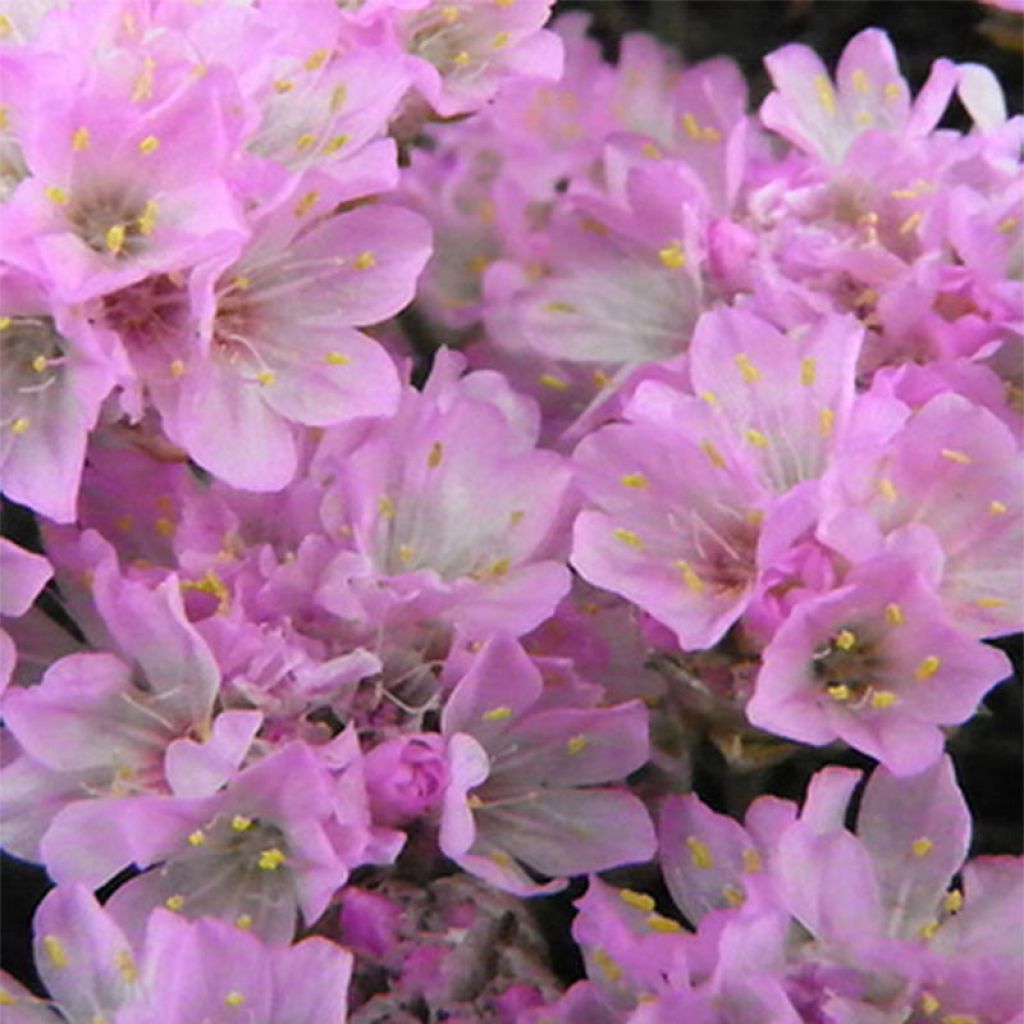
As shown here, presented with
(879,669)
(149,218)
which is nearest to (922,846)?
(879,669)

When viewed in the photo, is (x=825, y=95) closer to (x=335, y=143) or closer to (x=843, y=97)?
(x=843, y=97)

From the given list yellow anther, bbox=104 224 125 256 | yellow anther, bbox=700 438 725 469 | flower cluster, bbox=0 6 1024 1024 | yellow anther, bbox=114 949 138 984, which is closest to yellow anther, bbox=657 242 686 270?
flower cluster, bbox=0 6 1024 1024

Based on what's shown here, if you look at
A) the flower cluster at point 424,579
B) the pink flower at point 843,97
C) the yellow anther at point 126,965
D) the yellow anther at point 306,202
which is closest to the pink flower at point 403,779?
the flower cluster at point 424,579

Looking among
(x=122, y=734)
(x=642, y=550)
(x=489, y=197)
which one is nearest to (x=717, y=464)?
(x=642, y=550)

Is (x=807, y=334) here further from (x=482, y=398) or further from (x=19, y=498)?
(x=19, y=498)

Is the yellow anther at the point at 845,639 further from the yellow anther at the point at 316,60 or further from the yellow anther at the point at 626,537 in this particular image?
the yellow anther at the point at 316,60

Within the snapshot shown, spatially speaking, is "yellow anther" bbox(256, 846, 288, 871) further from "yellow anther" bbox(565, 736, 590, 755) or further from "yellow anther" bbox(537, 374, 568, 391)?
"yellow anther" bbox(537, 374, 568, 391)
